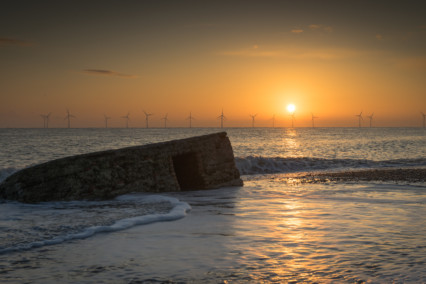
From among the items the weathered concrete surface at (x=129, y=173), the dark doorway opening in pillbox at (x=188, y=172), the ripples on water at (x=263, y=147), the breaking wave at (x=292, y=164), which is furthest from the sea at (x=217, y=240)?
the ripples on water at (x=263, y=147)

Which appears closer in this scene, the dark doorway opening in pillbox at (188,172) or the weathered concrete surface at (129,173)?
the weathered concrete surface at (129,173)

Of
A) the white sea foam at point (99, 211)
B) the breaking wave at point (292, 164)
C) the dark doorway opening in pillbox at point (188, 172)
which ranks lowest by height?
the breaking wave at point (292, 164)

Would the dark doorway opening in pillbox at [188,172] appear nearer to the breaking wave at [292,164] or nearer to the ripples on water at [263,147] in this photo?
the breaking wave at [292,164]

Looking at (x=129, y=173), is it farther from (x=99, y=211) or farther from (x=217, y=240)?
(x=217, y=240)

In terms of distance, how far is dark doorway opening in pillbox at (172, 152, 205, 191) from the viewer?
11570 mm

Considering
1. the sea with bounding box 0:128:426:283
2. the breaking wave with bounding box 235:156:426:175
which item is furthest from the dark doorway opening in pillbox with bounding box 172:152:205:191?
the breaking wave with bounding box 235:156:426:175

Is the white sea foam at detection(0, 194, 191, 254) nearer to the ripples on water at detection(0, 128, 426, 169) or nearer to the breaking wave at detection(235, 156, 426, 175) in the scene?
the breaking wave at detection(235, 156, 426, 175)

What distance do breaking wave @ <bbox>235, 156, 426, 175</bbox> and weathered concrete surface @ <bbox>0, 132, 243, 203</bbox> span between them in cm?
854

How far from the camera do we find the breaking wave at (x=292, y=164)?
70.2 feet

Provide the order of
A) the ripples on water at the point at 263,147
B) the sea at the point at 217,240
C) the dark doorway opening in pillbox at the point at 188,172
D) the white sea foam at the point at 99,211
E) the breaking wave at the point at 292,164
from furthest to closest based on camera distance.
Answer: the ripples on water at the point at 263,147, the breaking wave at the point at 292,164, the dark doorway opening in pillbox at the point at 188,172, the white sea foam at the point at 99,211, the sea at the point at 217,240

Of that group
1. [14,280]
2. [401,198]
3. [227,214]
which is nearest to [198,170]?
[227,214]

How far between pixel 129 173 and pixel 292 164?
562 inches

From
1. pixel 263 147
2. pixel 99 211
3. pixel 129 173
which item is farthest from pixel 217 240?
pixel 263 147

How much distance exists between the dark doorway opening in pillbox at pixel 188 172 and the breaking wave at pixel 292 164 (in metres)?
8.35
